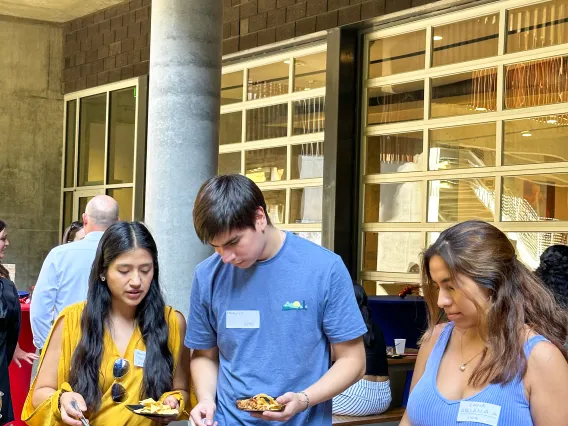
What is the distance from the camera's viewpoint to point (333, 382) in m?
2.66

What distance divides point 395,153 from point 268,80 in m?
2.20

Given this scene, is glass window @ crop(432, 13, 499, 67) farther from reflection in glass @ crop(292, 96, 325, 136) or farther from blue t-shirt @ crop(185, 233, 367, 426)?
blue t-shirt @ crop(185, 233, 367, 426)

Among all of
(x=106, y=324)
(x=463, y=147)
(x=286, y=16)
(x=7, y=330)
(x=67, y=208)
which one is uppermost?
(x=286, y=16)

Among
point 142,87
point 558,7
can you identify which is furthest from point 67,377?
point 142,87

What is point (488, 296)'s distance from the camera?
233 cm

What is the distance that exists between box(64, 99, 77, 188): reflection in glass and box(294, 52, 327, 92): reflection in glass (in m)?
5.10

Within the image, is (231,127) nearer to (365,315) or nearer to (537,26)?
(537,26)


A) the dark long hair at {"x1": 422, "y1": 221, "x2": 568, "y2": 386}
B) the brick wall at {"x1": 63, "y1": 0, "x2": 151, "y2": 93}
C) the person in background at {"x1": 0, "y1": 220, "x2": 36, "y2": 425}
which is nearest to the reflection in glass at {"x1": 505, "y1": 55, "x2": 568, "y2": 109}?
the person in background at {"x1": 0, "y1": 220, "x2": 36, "y2": 425}

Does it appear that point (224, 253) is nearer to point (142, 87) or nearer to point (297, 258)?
point (297, 258)

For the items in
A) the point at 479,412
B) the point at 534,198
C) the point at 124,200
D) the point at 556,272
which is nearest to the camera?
the point at 479,412

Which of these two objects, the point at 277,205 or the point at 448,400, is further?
the point at 277,205

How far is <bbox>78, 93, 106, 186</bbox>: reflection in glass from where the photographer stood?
14.0 metres

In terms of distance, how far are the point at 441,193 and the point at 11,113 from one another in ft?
25.6

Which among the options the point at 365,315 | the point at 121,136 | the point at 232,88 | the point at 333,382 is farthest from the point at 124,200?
the point at 333,382
